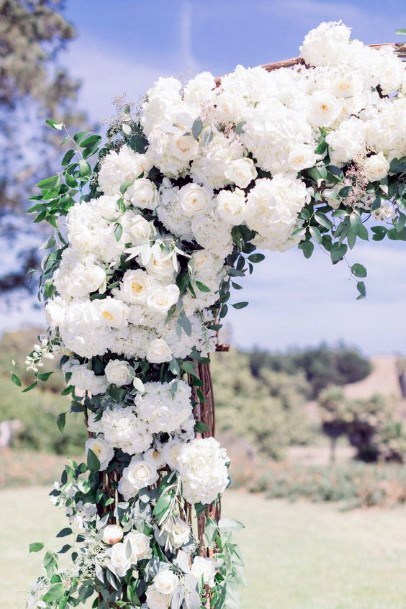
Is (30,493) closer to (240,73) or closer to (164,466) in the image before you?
(164,466)

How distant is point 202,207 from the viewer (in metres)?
2.77

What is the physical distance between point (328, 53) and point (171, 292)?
45.7 inches

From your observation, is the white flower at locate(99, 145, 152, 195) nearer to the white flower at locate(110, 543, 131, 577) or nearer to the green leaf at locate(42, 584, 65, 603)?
the white flower at locate(110, 543, 131, 577)

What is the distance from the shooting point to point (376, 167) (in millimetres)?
2727

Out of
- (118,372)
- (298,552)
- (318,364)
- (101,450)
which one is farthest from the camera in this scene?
(318,364)

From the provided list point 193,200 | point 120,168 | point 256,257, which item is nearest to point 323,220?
point 256,257

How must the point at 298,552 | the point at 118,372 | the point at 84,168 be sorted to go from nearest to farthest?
A: the point at 118,372
the point at 84,168
the point at 298,552

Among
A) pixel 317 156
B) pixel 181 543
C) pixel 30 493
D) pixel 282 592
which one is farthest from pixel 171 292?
pixel 30 493

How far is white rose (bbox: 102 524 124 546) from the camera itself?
2941 mm

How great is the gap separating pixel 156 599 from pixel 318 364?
85.2 ft

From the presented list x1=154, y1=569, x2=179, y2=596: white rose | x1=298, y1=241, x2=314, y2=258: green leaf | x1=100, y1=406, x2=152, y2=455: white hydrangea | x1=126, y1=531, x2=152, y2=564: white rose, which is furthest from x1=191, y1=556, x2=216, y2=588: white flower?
x1=298, y1=241, x2=314, y2=258: green leaf

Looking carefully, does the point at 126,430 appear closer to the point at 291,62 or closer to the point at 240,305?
the point at 240,305

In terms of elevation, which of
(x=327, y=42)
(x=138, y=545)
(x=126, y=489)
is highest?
(x=327, y=42)

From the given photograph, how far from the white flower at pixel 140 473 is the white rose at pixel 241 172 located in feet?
3.82
